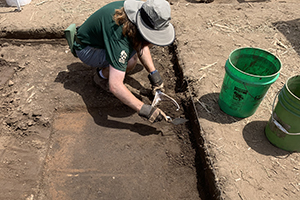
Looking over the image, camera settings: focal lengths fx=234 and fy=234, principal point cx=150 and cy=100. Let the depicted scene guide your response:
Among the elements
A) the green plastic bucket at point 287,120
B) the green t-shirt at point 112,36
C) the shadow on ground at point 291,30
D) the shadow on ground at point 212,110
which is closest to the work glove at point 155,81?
the shadow on ground at point 212,110

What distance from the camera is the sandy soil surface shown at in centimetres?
239

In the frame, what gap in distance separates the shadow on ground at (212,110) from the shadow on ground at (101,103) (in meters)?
0.62

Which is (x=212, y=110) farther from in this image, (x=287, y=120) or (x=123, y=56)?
(x=123, y=56)

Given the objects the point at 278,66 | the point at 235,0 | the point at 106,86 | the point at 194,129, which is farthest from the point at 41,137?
the point at 235,0

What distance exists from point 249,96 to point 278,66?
1.44 ft

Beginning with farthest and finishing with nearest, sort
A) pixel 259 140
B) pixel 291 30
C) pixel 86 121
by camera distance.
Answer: pixel 291 30, pixel 86 121, pixel 259 140

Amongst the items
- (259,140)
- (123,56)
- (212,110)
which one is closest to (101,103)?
(123,56)

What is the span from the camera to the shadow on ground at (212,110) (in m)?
2.81

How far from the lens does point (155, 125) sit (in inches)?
118

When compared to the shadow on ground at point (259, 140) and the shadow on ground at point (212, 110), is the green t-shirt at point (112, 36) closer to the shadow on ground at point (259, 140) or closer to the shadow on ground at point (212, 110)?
the shadow on ground at point (212, 110)

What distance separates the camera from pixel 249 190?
2.19m

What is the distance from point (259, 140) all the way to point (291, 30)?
2679 millimetres

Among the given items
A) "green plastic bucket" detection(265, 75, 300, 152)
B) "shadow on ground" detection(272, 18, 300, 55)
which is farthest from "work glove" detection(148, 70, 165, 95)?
"shadow on ground" detection(272, 18, 300, 55)

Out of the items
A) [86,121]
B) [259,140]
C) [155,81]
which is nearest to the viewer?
[259,140]
